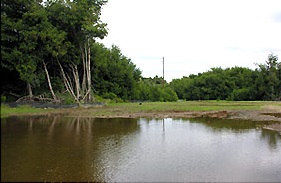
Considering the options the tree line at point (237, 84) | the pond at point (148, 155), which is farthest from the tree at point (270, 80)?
the pond at point (148, 155)

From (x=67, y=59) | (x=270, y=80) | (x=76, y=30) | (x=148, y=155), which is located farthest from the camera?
(x=270, y=80)

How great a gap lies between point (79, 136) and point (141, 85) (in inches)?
1908

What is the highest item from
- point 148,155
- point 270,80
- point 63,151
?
point 270,80

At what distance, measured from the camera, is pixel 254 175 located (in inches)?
473

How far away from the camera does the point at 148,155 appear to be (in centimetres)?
1469

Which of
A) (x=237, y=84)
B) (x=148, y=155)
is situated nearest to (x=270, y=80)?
(x=237, y=84)

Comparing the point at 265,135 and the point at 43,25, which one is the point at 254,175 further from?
the point at 43,25

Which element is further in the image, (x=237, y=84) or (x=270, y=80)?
(x=237, y=84)

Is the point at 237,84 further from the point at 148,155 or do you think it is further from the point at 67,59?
the point at 148,155

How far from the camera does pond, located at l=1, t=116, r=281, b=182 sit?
11.4m

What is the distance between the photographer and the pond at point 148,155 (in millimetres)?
11398

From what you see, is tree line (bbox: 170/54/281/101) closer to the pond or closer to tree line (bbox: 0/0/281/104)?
tree line (bbox: 0/0/281/104)

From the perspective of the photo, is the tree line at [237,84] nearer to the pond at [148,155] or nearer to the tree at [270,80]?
the tree at [270,80]

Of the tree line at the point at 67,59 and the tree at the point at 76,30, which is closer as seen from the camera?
the tree line at the point at 67,59
